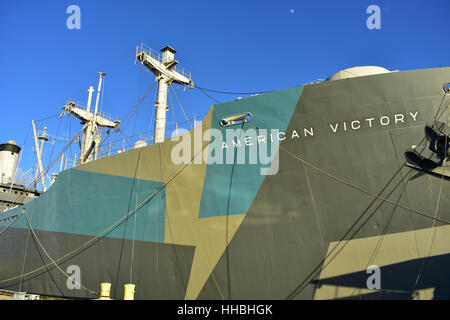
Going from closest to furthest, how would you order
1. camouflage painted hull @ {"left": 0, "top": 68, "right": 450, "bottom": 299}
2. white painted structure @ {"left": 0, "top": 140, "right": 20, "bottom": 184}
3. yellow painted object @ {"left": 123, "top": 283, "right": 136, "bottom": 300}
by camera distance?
camouflage painted hull @ {"left": 0, "top": 68, "right": 450, "bottom": 299}
yellow painted object @ {"left": 123, "top": 283, "right": 136, "bottom": 300}
white painted structure @ {"left": 0, "top": 140, "right": 20, "bottom": 184}

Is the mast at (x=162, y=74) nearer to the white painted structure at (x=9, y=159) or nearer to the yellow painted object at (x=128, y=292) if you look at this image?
the yellow painted object at (x=128, y=292)

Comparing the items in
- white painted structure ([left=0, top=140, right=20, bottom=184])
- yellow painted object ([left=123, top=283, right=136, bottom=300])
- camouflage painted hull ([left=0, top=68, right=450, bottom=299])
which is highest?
white painted structure ([left=0, top=140, right=20, bottom=184])

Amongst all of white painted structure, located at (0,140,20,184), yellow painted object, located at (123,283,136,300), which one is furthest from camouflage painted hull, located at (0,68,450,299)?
white painted structure, located at (0,140,20,184)

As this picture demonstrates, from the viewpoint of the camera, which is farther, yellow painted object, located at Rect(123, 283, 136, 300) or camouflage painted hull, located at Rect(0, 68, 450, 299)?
A: yellow painted object, located at Rect(123, 283, 136, 300)

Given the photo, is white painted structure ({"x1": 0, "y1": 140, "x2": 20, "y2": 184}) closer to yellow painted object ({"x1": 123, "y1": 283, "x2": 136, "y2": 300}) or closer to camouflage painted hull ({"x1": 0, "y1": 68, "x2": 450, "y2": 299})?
camouflage painted hull ({"x1": 0, "y1": 68, "x2": 450, "y2": 299})

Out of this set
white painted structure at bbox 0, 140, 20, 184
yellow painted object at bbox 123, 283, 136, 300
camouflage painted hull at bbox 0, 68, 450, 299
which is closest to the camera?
camouflage painted hull at bbox 0, 68, 450, 299

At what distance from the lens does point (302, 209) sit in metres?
7.62

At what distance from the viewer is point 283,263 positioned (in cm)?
752

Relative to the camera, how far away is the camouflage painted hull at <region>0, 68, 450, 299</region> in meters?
6.81

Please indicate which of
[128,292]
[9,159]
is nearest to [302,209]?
[128,292]

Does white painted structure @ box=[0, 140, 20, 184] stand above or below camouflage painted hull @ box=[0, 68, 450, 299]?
above

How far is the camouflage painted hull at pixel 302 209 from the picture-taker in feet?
22.3
